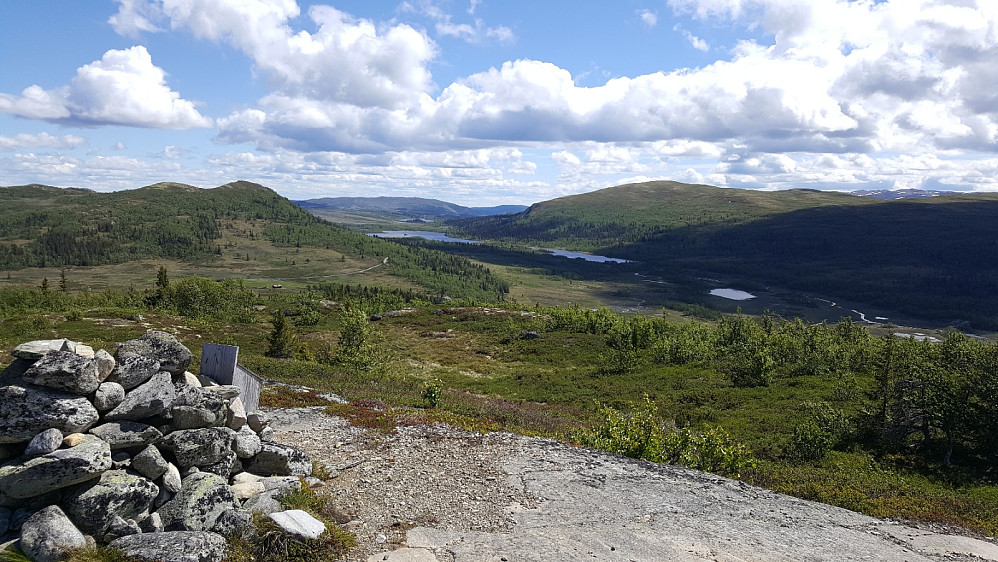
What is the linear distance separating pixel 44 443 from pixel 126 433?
1432 mm

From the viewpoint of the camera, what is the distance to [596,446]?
21.3m

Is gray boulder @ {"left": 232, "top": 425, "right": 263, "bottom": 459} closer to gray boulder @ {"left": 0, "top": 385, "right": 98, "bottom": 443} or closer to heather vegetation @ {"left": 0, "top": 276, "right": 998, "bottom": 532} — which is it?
gray boulder @ {"left": 0, "top": 385, "right": 98, "bottom": 443}

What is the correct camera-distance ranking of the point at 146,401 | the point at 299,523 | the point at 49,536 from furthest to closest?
the point at 146,401 < the point at 299,523 < the point at 49,536

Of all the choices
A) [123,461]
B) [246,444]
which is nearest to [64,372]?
[123,461]

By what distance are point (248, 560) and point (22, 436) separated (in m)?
5.09

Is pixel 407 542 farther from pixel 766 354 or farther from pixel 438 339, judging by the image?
pixel 438 339

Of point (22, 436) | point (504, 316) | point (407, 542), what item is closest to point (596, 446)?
point (407, 542)

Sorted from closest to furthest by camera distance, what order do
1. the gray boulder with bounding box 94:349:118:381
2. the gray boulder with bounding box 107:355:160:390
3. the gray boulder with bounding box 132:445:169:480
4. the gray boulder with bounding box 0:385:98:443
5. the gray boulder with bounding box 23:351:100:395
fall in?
the gray boulder with bounding box 0:385:98:443 → the gray boulder with bounding box 23:351:100:395 → the gray boulder with bounding box 132:445:169:480 → the gray boulder with bounding box 94:349:118:381 → the gray boulder with bounding box 107:355:160:390

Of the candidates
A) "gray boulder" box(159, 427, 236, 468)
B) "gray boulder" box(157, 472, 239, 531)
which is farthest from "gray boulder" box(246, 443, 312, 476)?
"gray boulder" box(157, 472, 239, 531)

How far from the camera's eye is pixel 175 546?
33.3 feet

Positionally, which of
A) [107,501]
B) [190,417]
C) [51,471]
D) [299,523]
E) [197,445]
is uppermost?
[190,417]

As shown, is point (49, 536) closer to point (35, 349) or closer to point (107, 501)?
point (107, 501)

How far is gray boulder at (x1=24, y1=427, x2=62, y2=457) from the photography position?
10.0m

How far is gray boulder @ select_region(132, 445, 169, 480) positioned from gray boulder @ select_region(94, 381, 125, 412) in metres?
1.29
